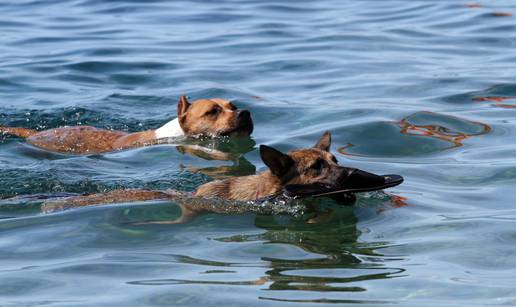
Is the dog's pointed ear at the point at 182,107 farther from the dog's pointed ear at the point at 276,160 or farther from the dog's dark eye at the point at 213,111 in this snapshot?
the dog's pointed ear at the point at 276,160

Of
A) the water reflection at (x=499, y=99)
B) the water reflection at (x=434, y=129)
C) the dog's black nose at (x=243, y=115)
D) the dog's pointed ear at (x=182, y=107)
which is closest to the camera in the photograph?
the water reflection at (x=434, y=129)

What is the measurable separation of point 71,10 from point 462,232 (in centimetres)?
1763

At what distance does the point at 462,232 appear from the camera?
7672 mm

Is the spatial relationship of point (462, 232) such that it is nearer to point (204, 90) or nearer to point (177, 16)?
point (204, 90)

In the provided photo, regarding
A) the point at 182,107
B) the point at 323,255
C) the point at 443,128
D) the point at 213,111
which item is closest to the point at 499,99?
the point at 443,128

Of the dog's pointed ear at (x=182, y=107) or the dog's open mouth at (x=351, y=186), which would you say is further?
the dog's pointed ear at (x=182, y=107)

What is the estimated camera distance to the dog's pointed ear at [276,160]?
8.09 metres

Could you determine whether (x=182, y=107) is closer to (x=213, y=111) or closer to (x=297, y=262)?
(x=213, y=111)

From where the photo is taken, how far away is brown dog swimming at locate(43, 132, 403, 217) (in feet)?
25.5

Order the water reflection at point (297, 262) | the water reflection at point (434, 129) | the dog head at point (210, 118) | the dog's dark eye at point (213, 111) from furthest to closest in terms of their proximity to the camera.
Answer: the dog's dark eye at point (213, 111) < the dog head at point (210, 118) < the water reflection at point (434, 129) < the water reflection at point (297, 262)

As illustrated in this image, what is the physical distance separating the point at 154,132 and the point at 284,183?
15.1 ft

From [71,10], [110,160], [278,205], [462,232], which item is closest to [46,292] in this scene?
[278,205]

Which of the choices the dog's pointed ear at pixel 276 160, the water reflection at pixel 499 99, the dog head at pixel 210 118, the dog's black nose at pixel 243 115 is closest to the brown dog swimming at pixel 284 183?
the dog's pointed ear at pixel 276 160

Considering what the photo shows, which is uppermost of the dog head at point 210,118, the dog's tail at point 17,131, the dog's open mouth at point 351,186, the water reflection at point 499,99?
the dog's open mouth at point 351,186
